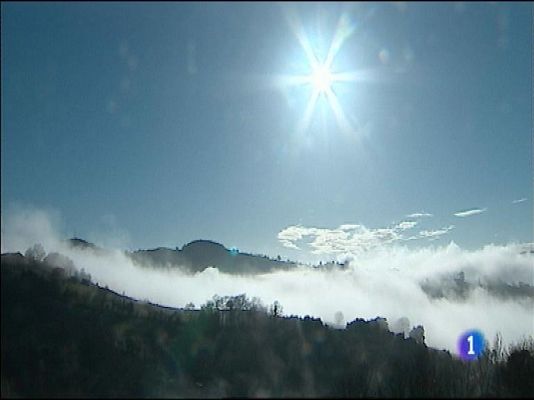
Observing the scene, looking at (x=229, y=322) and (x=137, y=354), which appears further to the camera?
(x=229, y=322)

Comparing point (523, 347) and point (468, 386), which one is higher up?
point (523, 347)

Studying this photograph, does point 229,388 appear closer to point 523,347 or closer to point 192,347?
point 192,347

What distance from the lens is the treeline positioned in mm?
108562

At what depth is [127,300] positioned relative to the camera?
568 feet

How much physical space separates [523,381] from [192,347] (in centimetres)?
9725

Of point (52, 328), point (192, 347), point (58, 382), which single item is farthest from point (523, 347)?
point (52, 328)

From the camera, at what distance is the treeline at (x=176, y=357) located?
108562mm

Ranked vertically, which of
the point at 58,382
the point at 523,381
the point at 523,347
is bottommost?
the point at 58,382

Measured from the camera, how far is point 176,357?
151 m

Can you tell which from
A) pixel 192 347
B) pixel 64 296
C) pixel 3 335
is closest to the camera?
pixel 3 335

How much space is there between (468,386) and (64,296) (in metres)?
110

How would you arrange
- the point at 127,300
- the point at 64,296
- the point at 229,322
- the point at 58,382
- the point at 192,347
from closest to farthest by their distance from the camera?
the point at 58,382 → the point at 64,296 → the point at 192,347 → the point at 127,300 → the point at 229,322

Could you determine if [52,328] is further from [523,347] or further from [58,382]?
[523,347]

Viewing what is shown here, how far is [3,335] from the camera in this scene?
400ft
